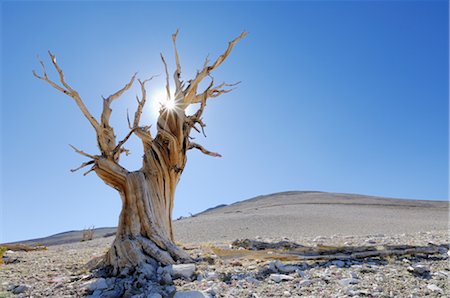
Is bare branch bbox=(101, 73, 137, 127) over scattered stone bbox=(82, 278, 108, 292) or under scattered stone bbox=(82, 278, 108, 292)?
over

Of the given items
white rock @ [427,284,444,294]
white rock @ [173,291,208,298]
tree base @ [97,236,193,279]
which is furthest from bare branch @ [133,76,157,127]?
white rock @ [427,284,444,294]

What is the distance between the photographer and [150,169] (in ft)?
17.6

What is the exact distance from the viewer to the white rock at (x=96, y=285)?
3419 millimetres

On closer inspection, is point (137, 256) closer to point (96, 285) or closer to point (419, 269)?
point (96, 285)

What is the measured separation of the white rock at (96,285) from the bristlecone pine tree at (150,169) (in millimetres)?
536

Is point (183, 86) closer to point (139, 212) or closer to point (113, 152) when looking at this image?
point (113, 152)

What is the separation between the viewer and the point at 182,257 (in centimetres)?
446

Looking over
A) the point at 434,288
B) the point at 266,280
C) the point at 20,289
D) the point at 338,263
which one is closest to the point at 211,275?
the point at 266,280

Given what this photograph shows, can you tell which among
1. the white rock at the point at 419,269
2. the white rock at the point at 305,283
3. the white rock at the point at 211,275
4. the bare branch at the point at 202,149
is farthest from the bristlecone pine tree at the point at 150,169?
the white rock at the point at 419,269

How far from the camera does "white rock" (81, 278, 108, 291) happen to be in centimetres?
342

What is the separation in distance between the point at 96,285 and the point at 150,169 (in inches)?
85.4

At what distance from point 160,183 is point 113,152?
2.79 feet

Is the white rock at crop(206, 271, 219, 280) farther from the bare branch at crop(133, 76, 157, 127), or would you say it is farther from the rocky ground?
the bare branch at crop(133, 76, 157, 127)

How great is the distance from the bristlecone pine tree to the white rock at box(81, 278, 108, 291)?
54 cm
